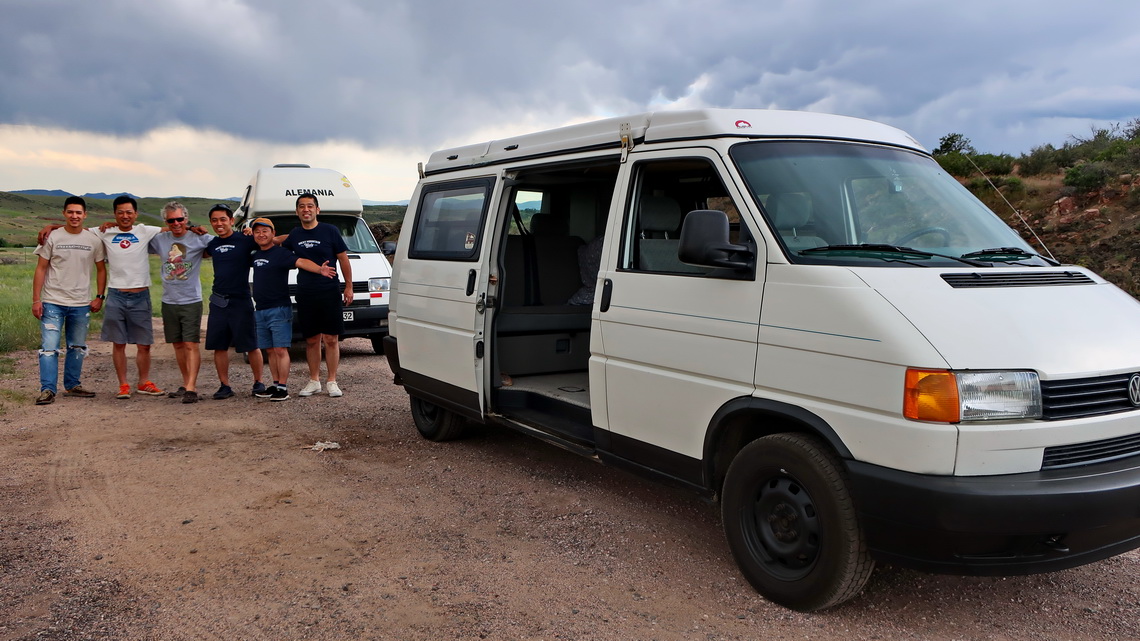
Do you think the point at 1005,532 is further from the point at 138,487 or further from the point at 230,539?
the point at 138,487

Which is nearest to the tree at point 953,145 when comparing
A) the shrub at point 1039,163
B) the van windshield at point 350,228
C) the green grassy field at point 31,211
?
the shrub at point 1039,163

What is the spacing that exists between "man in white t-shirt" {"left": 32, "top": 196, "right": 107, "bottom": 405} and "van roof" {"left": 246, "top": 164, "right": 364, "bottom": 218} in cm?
320

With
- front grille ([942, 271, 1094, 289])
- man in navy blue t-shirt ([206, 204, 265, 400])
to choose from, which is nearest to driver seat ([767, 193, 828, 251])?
front grille ([942, 271, 1094, 289])

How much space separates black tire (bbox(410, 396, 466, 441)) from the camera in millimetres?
6750

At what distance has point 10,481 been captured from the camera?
18.9ft

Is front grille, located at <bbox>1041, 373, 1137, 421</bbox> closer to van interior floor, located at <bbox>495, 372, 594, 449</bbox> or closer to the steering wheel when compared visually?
the steering wheel

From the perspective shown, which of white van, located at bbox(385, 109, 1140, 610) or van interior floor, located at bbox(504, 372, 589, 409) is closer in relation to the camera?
white van, located at bbox(385, 109, 1140, 610)

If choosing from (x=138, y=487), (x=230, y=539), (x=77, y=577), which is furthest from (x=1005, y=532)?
(x=138, y=487)

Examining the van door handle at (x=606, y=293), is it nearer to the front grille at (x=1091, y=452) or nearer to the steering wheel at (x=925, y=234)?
the steering wheel at (x=925, y=234)

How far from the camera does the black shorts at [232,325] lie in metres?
8.53

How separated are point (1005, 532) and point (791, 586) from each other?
0.94 m

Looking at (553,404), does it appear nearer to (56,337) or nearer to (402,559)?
(402,559)

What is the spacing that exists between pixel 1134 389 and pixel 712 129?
6.95 feet

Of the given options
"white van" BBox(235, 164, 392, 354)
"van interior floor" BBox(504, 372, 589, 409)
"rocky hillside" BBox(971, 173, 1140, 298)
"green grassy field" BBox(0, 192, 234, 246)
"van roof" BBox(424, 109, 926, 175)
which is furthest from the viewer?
"green grassy field" BBox(0, 192, 234, 246)
